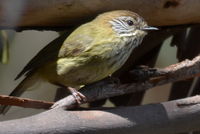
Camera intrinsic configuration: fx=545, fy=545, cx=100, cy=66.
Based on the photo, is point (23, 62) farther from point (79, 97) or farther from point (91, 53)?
point (79, 97)

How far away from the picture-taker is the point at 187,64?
2684 mm

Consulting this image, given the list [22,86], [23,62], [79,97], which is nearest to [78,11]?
[79,97]

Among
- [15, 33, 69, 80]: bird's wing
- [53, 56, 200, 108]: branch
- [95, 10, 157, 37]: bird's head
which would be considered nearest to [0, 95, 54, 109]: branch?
[53, 56, 200, 108]: branch

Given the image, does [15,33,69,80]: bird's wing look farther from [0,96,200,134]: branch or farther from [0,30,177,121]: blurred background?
[0,96,200,134]: branch

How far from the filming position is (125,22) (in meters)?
3.03

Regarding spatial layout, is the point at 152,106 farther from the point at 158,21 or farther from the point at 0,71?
the point at 0,71

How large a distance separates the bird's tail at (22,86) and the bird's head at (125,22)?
49 centimetres

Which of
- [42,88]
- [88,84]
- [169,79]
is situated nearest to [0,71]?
[42,88]

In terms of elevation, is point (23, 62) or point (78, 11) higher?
point (78, 11)

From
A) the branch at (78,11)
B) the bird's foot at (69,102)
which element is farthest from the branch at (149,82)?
the branch at (78,11)

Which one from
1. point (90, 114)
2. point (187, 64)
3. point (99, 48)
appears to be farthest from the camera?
point (99, 48)

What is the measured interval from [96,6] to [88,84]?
422mm

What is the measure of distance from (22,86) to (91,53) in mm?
491

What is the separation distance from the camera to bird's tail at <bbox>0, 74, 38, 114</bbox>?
305 centimetres
